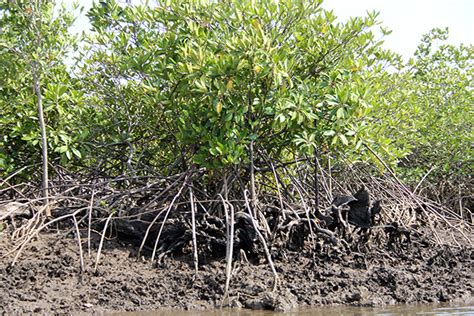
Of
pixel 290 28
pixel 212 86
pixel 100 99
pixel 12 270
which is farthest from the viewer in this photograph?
pixel 100 99

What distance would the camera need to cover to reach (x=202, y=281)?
5.25 meters

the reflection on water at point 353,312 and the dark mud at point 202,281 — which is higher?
the dark mud at point 202,281

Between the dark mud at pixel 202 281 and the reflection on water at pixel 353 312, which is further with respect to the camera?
the dark mud at pixel 202 281

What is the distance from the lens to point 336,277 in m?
5.54

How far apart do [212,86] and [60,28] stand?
1.92m

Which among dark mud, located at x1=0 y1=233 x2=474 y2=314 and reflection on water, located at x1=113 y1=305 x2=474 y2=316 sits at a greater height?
dark mud, located at x1=0 y1=233 x2=474 y2=314

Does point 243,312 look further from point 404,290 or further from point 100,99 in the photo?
point 100,99

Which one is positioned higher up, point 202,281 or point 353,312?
point 202,281

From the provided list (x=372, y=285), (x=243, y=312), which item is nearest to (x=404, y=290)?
(x=372, y=285)

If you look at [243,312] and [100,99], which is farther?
[100,99]

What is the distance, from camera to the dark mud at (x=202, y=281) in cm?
492

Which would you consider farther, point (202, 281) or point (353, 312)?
point (202, 281)

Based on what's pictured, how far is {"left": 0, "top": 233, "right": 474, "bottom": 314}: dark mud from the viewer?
16.1 ft

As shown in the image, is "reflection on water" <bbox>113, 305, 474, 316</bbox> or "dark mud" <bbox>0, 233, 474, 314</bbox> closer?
"reflection on water" <bbox>113, 305, 474, 316</bbox>
